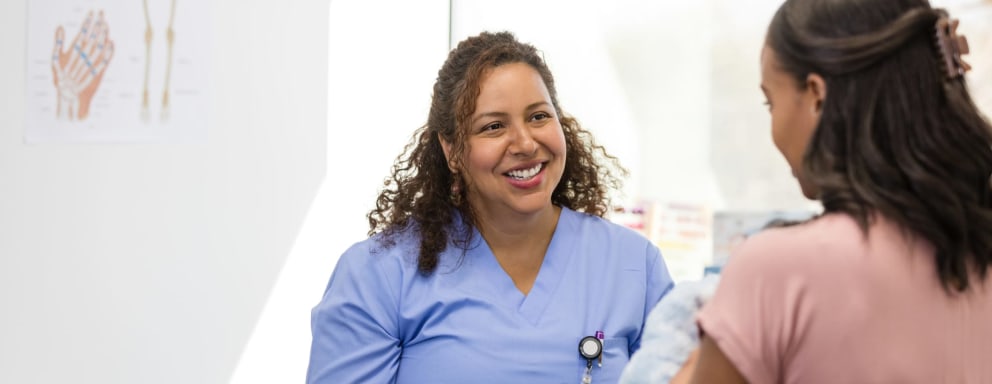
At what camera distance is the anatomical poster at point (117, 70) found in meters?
2.49

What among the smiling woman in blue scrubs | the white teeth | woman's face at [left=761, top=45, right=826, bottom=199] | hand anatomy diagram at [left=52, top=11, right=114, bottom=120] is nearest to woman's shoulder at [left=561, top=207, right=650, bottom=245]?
the smiling woman in blue scrubs

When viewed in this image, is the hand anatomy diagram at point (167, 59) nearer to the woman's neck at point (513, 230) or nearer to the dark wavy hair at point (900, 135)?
the woman's neck at point (513, 230)

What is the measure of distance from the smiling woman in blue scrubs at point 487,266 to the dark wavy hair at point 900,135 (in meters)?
0.82

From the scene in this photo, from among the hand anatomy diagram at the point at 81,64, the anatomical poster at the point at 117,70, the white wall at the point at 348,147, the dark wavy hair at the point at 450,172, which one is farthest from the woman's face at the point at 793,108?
the hand anatomy diagram at the point at 81,64

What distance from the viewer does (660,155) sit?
247 cm

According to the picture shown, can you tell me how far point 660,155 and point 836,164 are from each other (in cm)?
162

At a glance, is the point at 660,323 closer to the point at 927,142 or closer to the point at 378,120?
the point at 927,142

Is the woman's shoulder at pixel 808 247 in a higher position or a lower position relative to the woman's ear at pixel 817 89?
lower

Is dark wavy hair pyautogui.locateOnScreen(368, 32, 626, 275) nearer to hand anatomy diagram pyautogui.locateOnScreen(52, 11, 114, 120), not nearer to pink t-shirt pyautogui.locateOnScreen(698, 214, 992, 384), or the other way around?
pink t-shirt pyautogui.locateOnScreen(698, 214, 992, 384)

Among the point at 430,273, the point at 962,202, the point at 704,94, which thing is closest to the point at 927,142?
the point at 962,202

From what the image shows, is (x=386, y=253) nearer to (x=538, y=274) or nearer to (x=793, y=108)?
(x=538, y=274)

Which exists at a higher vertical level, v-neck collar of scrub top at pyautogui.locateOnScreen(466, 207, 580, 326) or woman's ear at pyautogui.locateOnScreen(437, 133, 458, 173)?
woman's ear at pyautogui.locateOnScreen(437, 133, 458, 173)

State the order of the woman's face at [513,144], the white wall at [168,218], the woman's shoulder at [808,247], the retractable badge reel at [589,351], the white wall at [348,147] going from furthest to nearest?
the white wall at [348,147] → the white wall at [168,218] → the woman's face at [513,144] → the retractable badge reel at [589,351] → the woman's shoulder at [808,247]

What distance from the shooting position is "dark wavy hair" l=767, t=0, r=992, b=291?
83 cm
